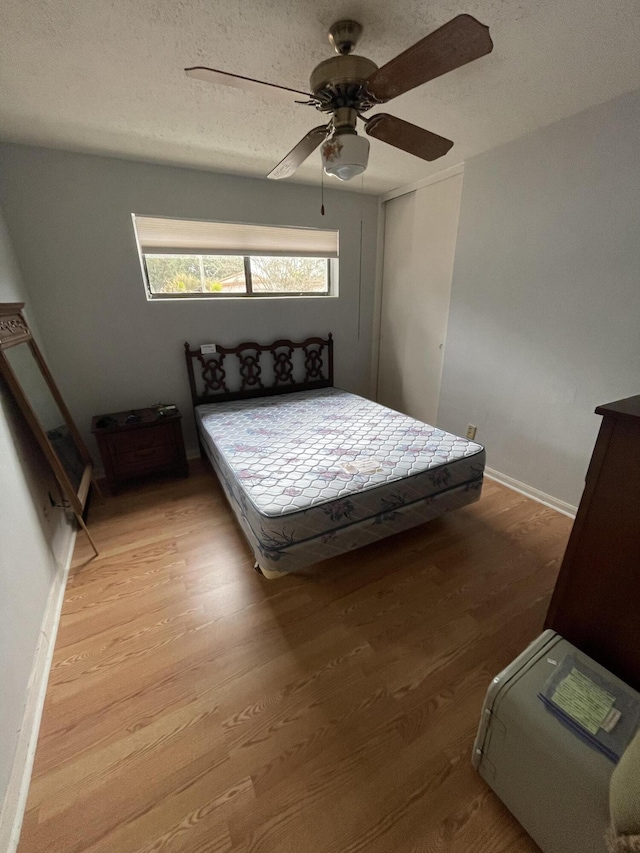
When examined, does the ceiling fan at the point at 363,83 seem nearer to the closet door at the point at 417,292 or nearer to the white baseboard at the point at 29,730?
the closet door at the point at 417,292

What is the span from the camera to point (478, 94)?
1693 millimetres

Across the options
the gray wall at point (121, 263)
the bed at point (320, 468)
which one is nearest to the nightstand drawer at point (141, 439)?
the bed at point (320, 468)

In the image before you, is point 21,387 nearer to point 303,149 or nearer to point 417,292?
point 303,149

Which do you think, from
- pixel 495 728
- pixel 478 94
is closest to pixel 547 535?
pixel 495 728

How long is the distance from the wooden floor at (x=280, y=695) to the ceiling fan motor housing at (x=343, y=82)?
7.16 feet

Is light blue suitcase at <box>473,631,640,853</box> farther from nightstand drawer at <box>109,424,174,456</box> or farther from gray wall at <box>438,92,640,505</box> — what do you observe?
nightstand drawer at <box>109,424,174,456</box>

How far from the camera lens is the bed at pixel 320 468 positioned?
160 cm

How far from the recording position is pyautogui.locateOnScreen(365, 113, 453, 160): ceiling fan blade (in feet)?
4.50

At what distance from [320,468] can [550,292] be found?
6.17 ft

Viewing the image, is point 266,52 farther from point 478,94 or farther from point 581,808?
point 581,808

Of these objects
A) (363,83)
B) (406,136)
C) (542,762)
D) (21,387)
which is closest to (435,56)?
(363,83)

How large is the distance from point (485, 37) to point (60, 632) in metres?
2.72

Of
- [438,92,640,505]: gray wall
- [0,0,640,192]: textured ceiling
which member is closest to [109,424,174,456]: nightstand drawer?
[0,0,640,192]: textured ceiling

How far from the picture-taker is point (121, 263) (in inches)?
103
